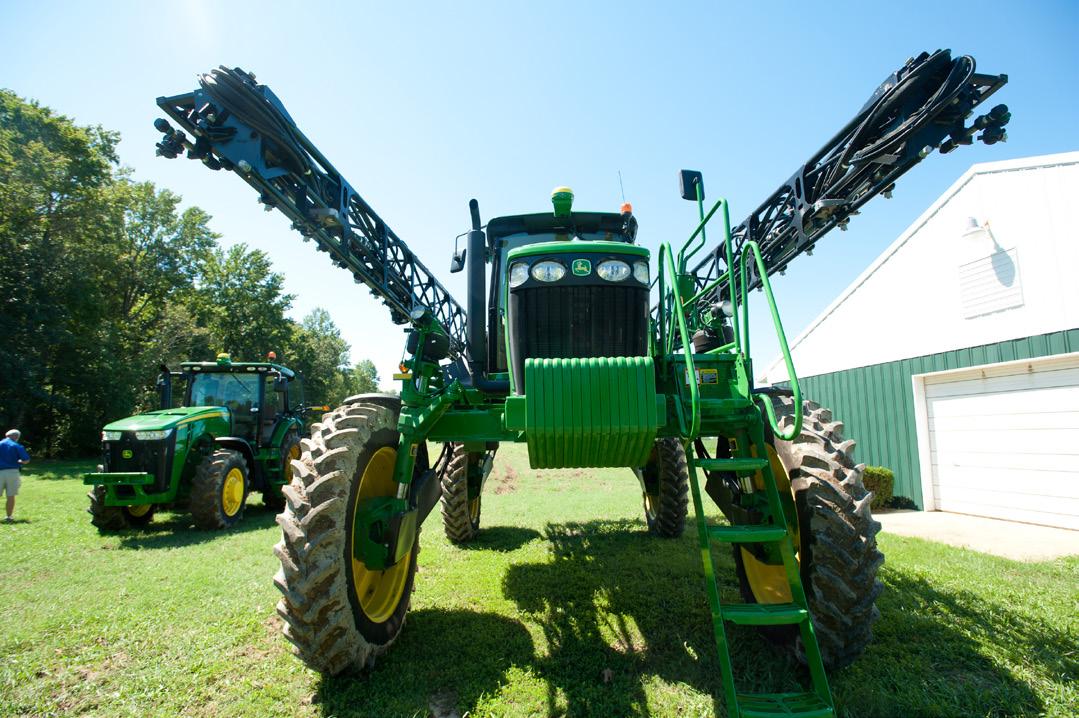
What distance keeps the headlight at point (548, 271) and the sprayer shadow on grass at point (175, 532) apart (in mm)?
5949

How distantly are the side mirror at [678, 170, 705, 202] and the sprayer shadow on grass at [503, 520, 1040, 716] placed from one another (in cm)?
299

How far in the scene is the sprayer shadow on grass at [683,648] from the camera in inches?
106

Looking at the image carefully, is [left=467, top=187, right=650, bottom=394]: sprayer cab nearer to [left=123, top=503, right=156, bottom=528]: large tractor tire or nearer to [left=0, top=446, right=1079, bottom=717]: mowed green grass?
[left=0, top=446, right=1079, bottom=717]: mowed green grass

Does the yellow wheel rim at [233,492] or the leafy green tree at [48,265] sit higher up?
the leafy green tree at [48,265]

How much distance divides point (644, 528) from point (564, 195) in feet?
15.5

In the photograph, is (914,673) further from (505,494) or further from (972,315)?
(505,494)

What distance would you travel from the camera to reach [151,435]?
7.23 meters

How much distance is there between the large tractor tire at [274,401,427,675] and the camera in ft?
8.57

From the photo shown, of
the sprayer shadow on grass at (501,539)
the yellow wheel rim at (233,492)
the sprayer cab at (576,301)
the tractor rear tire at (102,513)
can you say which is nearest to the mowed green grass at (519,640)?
the sprayer shadow on grass at (501,539)

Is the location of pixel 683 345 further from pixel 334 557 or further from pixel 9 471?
pixel 9 471

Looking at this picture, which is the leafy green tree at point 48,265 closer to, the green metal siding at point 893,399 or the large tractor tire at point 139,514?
the large tractor tire at point 139,514

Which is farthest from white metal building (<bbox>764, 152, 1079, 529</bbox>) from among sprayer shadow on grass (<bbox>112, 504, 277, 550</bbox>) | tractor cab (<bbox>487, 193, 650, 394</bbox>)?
sprayer shadow on grass (<bbox>112, 504, 277, 550</bbox>)

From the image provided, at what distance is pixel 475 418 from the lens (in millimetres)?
3410

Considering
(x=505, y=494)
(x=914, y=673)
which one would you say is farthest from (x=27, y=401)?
(x=914, y=673)
